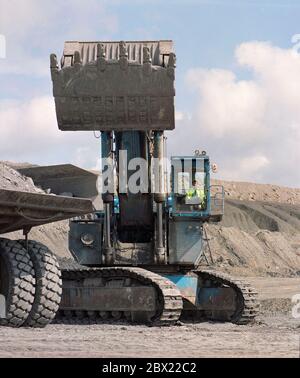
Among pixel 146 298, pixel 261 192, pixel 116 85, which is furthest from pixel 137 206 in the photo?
pixel 261 192

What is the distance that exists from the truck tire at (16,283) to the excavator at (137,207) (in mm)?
3009

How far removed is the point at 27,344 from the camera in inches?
340

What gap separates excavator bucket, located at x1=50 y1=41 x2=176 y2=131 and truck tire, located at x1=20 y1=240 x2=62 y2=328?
3.57m

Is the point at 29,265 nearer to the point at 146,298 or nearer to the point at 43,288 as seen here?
the point at 43,288

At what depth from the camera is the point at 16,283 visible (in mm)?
10625

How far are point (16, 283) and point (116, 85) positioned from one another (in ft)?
14.4

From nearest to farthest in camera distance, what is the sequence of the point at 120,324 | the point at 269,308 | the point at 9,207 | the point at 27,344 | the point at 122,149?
the point at 27,344 → the point at 9,207 → the point at 120,324 → the point at 122,149 → the point at 269,308

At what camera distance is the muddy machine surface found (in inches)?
539

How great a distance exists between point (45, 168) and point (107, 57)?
1178 inches

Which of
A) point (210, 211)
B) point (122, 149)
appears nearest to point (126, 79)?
point (122, 149)

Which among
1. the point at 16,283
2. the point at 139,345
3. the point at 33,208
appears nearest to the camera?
the point at 139,345

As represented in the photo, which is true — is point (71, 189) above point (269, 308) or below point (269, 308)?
above

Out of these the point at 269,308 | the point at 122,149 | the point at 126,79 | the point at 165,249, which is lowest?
the point at 269,308
